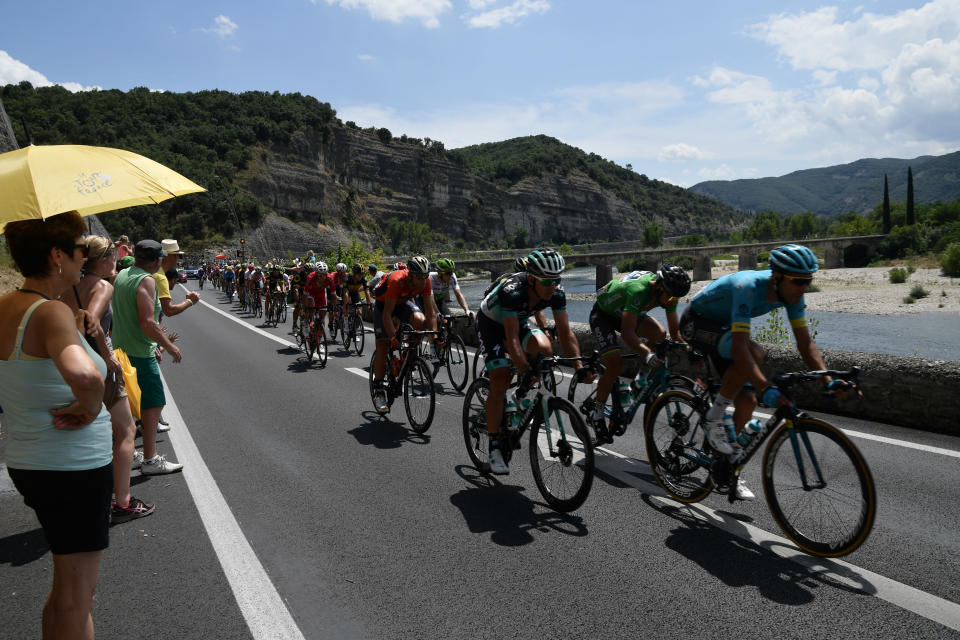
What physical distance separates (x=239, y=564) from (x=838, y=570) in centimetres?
338

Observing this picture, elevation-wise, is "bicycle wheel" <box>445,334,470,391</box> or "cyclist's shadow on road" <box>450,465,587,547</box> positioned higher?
"bicycle wheel" <box>445,334,470,391</box>

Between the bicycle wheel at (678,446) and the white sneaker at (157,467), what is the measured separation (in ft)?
13.1

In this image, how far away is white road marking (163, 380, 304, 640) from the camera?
2975 millimetres

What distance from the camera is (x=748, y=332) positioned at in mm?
3816

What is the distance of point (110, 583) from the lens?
135 inches

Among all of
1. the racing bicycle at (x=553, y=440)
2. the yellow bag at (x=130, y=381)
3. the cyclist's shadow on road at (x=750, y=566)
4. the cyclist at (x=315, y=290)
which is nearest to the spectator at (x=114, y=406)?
the yellow bag at (x=130, y=381)

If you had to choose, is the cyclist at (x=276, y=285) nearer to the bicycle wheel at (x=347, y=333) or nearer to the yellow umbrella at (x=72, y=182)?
the bicycle wheel at (x=347, y=333)

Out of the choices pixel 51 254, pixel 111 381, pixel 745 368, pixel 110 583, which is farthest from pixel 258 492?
pixel 745 368

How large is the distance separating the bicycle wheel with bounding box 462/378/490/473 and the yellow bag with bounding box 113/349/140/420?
258 cm

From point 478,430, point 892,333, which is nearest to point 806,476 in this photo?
point 478,430

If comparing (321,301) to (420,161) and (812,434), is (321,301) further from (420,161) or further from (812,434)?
(420,161)

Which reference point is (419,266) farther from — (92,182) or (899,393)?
(899,393)

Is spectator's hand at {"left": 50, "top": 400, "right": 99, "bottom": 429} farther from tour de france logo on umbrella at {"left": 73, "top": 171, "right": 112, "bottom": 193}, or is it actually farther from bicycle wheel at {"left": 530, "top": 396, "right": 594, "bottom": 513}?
bicycle wheel at {"left": 530, "top": 396, "right": 594, "bottom": 513}

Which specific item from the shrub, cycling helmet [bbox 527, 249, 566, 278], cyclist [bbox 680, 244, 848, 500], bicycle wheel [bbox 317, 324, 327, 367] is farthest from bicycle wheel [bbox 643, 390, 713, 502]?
the shrub
